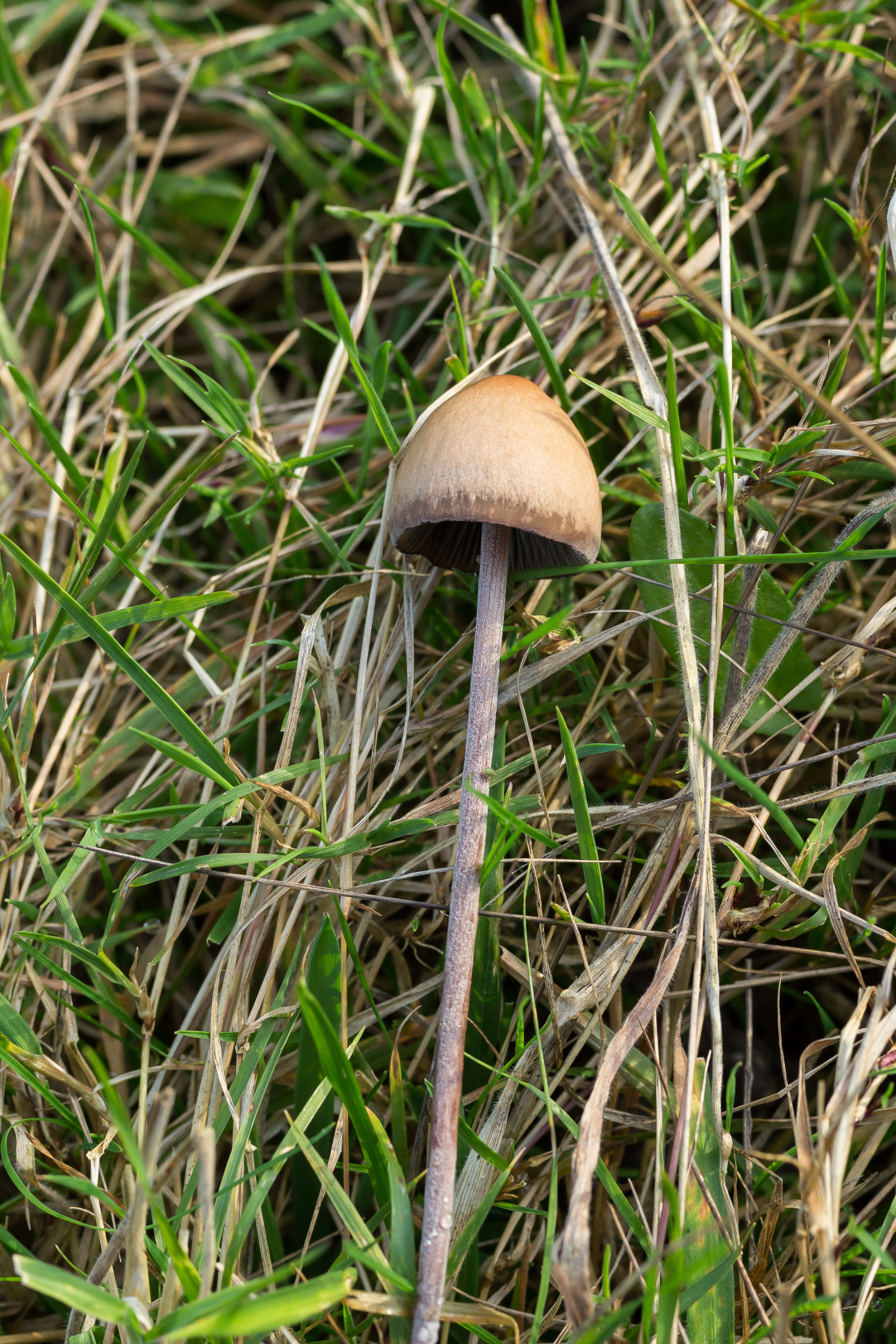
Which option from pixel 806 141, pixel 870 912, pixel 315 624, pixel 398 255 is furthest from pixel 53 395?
pixel 870 912

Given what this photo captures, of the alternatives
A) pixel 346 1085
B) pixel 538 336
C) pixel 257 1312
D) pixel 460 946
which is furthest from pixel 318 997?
pixel 538 336

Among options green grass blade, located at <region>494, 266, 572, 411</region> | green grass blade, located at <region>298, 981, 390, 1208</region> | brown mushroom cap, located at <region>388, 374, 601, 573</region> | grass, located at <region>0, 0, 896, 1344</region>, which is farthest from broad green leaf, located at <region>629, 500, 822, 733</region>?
green grass blade, located at <region>298, 981, 390, 1208</region>

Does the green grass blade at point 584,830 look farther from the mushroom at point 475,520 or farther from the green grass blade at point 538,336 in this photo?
the green grass blade at point 538,336

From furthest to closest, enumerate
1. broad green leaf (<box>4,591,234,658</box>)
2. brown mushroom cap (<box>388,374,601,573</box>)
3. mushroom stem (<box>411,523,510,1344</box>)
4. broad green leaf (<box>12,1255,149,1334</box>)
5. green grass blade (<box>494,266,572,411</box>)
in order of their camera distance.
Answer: broad green leaf (<box>4,591,234,658</box>) < green grass blade (<box>494,266,572,411</box>) < brown mushroom cap (<box>388,374,601,573</box>) < mushroom stem (<box>411,523,510,1344</box>) < broad green leaf (<box>12,1255,149,1334</box>)

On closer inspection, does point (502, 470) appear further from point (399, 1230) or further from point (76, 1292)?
point (76, 1292)

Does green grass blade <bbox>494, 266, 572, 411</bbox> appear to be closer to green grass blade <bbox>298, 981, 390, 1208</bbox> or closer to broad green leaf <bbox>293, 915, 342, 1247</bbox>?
broad green leaf <bbox>293, 915, 342, 1247</bbox>

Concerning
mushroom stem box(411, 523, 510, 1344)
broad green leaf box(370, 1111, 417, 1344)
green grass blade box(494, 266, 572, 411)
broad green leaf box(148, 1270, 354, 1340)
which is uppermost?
green grass blade box(494, 266, 572, 411)

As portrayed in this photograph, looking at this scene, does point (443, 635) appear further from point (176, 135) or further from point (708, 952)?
point (176, 135)

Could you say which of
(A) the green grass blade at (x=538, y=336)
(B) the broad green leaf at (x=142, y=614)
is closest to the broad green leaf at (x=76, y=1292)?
(B) the broad green leaf at (x=142, y=614)
